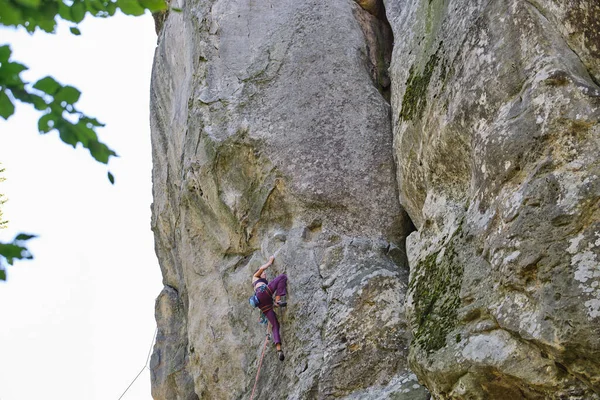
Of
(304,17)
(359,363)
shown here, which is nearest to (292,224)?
(359,363)

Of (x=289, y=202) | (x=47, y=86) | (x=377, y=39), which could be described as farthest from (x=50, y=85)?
(x=377, y=39)

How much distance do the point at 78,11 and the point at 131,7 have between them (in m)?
0.27

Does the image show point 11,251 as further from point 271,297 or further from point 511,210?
point 271,297

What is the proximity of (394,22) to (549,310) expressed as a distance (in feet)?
27.7

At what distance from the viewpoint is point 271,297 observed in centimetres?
1248

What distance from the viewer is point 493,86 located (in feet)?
30.5

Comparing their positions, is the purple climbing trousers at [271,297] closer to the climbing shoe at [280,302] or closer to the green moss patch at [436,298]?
the climbing shoe at [280,302]

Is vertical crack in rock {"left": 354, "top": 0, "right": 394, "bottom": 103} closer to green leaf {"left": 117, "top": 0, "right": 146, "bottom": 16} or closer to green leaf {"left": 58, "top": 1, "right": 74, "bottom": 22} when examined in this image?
green leaf {"left": 117, "top": 0, "right": 146, "bottom": 16}

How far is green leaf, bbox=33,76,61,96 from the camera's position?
3737 millimetres

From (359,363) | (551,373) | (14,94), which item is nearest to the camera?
(14,94)

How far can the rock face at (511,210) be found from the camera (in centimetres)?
760

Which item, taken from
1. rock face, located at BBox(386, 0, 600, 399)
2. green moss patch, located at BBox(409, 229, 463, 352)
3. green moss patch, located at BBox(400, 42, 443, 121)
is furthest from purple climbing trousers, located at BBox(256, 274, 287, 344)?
green moss patch, located at BBox(400, 42, 443, 121)

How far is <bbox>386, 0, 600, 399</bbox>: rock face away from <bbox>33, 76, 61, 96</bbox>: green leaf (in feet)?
17.6

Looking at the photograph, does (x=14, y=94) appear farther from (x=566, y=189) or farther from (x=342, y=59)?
(x=342, y=59)
